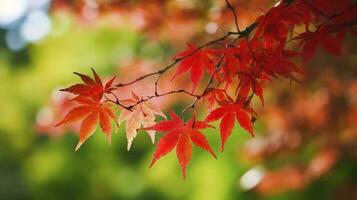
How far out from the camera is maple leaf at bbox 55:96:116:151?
115 centimetres

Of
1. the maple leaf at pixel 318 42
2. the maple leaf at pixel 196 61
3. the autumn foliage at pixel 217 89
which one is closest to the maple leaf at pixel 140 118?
the autumn foliage at pixel 217 89

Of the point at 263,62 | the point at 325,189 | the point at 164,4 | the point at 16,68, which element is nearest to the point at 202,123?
the point at 263,62

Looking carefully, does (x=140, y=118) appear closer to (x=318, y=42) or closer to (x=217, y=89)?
(x=217, y=89)

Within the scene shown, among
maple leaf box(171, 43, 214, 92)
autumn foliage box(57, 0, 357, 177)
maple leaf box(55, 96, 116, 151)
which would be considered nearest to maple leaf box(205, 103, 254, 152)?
autumn foliage box(57, 0, 357, 177)

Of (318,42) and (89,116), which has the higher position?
(318,42)

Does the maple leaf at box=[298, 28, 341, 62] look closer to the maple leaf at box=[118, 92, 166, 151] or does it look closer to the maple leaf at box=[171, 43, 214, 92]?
the maple leaf at box=[171, 43, 214, 92]

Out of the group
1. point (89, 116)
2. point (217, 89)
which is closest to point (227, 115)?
point (217, 89)

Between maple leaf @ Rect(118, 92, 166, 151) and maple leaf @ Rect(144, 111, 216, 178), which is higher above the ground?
maple leaf @ Rect(118, 92, 166, 151)

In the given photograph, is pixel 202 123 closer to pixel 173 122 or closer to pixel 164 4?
pixel 173 122

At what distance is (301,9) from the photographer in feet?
3.96

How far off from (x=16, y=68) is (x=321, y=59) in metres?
5.35

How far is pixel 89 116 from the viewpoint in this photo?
3.87ft

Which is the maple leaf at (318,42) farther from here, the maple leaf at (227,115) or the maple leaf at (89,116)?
Result: the maple leaf at (89,116)

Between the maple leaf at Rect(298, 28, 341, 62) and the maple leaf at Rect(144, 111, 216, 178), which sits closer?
the maple leaf at Rect(144, 111, 216, 178)
